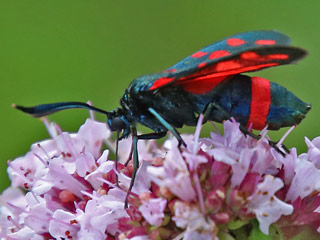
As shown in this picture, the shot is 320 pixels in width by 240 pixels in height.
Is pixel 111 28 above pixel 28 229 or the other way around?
above

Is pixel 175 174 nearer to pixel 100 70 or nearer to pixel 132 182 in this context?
pixel 132 182

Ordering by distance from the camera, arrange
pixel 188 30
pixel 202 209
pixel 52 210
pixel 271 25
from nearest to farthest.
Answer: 1. pixel 202 209
2. pixel 52 210
3. pixel 271 25
4. pixel 188 30

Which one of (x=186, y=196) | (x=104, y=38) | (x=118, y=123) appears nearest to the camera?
(x=186, y=196)

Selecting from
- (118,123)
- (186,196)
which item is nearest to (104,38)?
(118,123)

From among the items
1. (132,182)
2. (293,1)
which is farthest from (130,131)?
(293,1)

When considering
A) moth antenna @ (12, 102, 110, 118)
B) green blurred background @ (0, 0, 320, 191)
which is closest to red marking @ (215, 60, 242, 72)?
moth antenna @ (12, 102, 110, 118)

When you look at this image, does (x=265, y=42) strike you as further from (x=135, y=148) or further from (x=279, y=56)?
(x=135, y=148)

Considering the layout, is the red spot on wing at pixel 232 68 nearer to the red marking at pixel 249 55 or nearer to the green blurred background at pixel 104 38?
the red marking at pixel 249 55
